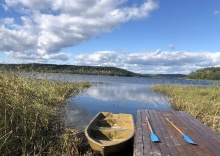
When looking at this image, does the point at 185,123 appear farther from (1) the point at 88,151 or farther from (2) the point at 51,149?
(2) the point at 51,149

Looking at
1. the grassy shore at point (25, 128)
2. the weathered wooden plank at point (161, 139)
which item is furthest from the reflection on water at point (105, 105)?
the weathered wooden plank at point (161, 139)

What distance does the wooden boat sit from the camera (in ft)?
23.9

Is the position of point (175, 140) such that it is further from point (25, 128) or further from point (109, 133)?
point (25, 128)

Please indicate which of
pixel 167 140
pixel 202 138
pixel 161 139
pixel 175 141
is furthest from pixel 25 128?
pixel 202 138

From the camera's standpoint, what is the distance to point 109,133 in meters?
8.93

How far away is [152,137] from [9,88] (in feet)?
13.4

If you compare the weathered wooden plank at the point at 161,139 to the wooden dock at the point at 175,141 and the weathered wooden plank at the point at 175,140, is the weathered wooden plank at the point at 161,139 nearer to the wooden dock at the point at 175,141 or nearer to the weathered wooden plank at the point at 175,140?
the wooden dock at the point at 175,141

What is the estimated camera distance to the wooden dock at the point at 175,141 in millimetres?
5629

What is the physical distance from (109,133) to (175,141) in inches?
116

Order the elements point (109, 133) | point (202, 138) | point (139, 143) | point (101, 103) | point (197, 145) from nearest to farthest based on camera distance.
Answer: point (197, 145)
point (139, 143)
point (202, 138)
point (109, 133)
point (101, 103)

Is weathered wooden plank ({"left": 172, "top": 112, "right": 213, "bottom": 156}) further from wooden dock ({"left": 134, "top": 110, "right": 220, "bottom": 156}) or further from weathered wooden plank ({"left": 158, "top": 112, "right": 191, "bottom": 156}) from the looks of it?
weathered wooden plank ({"left": 158, "top": 112, "right": 191, "bottom": 156})

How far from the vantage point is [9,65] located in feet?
29.3

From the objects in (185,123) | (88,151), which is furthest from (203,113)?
(88,151)

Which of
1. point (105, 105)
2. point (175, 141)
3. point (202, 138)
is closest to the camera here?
point (175, 141)
